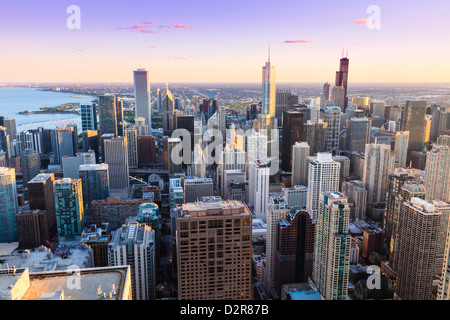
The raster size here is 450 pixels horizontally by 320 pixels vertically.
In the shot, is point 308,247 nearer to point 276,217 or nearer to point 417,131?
point 276,217

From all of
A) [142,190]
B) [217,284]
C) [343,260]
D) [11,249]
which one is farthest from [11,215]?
[343,260]

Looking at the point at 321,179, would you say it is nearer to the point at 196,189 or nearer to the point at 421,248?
the point at 421,248

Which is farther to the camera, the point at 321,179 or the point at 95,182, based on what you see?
the point at 95,182

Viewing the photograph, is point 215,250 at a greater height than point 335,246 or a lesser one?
greater

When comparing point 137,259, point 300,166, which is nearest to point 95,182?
point 137,259

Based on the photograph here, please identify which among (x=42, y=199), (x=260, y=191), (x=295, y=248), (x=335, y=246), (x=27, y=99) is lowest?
(x=295, y=248)

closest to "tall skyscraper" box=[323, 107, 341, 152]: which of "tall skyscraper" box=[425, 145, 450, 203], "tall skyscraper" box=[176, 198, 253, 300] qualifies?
"tall skyscraper" box=[425, 145, 450, 203]

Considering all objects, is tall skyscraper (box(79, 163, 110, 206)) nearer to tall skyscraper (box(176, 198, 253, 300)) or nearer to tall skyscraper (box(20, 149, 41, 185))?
tall skyscraper (box(20, 149, 41, 185))
